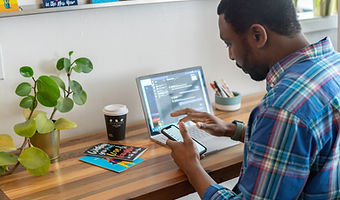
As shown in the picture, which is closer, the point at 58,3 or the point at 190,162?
the point at 190,162

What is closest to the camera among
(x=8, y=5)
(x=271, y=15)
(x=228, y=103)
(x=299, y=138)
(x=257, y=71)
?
(x=299, y=138)

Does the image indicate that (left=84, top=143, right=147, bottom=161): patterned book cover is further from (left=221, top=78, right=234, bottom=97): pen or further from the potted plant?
(left=221, top=78, right=234, bottom=97): pen

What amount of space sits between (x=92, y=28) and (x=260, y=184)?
3.35 feet

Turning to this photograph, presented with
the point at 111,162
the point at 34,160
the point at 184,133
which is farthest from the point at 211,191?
the point at 34,160

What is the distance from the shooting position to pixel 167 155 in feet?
5.32

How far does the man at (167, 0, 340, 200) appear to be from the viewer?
1.05m

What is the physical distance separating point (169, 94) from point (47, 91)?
0.58m

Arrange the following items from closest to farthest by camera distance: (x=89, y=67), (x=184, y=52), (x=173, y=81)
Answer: (x=89, y=67) < (x=173, y=81) < (x=184, y=52)

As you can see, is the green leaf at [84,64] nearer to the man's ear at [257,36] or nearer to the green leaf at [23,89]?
the green leaf at [23,89]

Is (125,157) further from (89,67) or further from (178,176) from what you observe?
(89,67)

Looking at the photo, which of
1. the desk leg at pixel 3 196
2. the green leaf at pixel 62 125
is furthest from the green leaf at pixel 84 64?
the desk leg at pixel 3 196

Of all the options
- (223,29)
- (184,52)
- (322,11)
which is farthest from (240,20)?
(322,11)

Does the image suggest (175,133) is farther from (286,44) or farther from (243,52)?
(286,44)

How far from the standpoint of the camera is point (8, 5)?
1.56m
